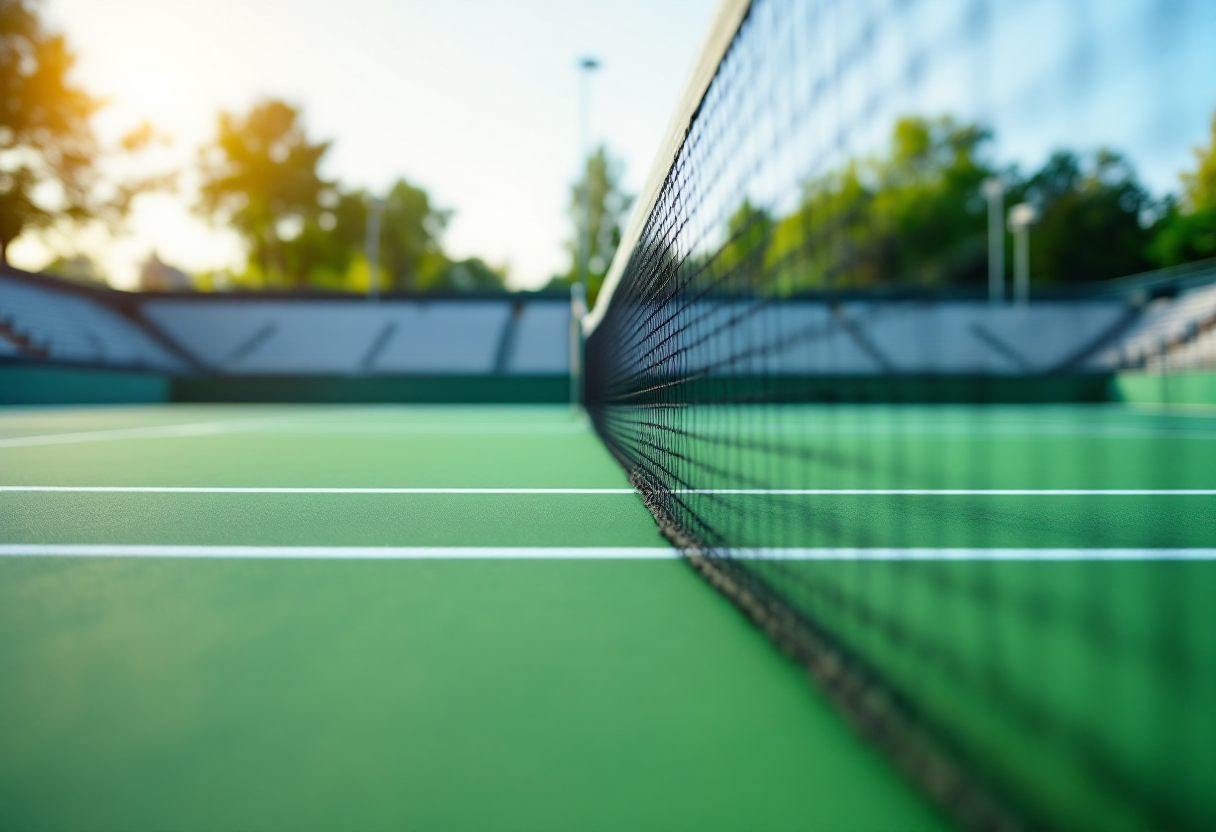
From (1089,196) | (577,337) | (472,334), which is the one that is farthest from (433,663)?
(472,334)

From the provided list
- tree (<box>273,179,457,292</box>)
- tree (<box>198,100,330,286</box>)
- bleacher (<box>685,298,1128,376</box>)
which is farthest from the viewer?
tree (<box>273,179,457,292</box>)

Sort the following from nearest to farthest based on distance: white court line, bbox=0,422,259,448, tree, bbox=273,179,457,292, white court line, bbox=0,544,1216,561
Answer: white court line, bbox=0,544,1216,561, white court line, bbox=0,422,259,448, tree, bbox=273,179,457,292

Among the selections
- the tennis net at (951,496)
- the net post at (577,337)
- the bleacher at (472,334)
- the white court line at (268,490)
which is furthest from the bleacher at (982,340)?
the tennis net at (951,496)

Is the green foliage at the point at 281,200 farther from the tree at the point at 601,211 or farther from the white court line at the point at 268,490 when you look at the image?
the white court line at the point at 268,490

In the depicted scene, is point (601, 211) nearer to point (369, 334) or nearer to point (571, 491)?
point (369, 334)

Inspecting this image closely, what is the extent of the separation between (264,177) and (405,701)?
3572 centimetres

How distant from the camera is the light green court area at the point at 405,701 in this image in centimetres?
93

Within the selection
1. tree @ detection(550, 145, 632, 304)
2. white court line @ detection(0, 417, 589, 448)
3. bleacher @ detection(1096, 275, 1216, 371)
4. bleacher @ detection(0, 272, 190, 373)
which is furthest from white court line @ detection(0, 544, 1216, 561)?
tree @ detection(550, 145, 632, 304)

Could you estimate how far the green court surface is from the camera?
94 centimetres

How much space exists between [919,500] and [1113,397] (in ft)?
52.8

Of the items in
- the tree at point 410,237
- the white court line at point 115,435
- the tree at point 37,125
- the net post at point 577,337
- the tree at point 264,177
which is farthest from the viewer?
the tree at point 410,237

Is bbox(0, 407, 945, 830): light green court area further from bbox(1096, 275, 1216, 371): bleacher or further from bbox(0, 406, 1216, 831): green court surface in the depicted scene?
bbox(1096, 275, 1216, 371): bleacher

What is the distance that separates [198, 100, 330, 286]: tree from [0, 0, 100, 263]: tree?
6869 mm

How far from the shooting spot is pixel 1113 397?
15.9 m
